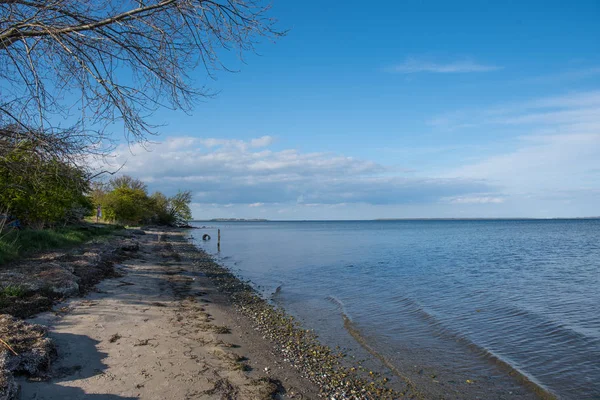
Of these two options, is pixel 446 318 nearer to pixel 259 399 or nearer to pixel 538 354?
pixel 538 354

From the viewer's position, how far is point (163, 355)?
6.54 meters

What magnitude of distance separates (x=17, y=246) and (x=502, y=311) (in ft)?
60.2

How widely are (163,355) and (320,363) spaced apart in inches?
113

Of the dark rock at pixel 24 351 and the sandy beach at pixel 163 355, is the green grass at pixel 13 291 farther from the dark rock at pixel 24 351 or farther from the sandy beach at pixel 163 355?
the dark rock at pixel 24 351

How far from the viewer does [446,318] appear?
11594 mm

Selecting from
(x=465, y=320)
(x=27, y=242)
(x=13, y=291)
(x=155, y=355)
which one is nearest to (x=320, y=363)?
(x=155, y=355)

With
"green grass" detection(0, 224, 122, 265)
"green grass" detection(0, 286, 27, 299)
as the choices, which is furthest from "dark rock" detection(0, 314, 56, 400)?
"green grass" detection(0, 224, 122, 265)

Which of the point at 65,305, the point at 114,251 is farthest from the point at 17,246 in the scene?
the point at 65,305

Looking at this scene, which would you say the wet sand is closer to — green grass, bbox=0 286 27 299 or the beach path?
the beach path

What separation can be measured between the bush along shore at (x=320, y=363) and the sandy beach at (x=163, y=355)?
0.8 inches

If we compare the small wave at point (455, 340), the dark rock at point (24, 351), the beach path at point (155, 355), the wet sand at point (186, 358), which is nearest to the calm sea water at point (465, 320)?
the small wave at point (455, 340)

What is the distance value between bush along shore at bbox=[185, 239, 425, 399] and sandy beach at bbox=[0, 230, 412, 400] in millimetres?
21

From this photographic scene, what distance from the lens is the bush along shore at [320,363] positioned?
618 centimetres

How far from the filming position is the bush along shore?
6180 millimetres
